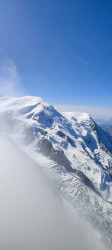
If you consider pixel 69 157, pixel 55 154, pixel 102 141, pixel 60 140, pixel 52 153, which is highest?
pixel 60 140

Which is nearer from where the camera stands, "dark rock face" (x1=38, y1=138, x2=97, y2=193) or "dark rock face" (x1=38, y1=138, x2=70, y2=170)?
"dark rock face" (x1=38, y1=138, x2=97, y2=193)

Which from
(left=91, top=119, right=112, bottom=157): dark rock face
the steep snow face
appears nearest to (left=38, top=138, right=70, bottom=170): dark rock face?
the steep snow face

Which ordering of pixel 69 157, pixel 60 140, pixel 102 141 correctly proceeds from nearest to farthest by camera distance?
pixel 69 157 < pixel 60 140 < pixel 102 141

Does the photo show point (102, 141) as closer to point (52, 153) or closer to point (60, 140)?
point (60, 140)

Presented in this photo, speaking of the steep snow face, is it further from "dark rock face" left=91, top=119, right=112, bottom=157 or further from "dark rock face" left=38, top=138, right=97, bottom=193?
"dark rock face" left=91, top=119, right=112, bottom=157

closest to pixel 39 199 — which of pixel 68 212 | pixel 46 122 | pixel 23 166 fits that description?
pixel 68 212

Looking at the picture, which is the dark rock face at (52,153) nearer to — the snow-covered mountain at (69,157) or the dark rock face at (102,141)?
the snow-covered mountain at (69,157)

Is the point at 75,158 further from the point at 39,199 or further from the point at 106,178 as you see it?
the point at 39,199

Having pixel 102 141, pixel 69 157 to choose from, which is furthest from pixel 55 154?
pixel 102 141

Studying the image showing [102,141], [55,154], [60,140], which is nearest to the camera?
[55,154]
